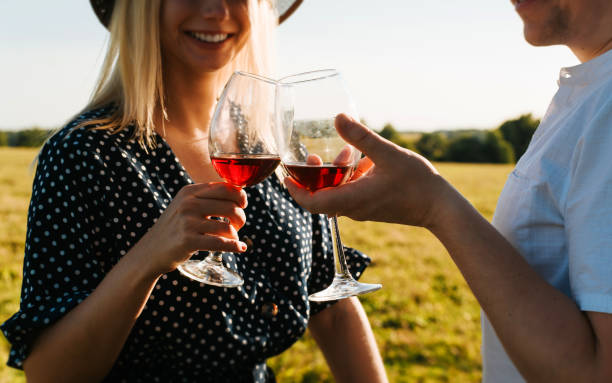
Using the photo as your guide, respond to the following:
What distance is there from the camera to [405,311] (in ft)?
28.2

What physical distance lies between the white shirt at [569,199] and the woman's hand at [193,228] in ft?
3.38

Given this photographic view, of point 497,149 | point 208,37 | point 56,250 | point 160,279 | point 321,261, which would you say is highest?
point 208,37

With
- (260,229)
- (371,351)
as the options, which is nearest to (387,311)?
(371,351)

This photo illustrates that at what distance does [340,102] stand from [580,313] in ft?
3.29

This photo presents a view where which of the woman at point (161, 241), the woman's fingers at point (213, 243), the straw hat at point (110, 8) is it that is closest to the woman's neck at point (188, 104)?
the woman at point (161, 241)

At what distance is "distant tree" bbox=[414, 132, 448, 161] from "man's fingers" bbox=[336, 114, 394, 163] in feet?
171

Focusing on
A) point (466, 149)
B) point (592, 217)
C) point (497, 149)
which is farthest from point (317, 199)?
point (497, 149)

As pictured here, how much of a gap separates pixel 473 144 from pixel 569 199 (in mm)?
60581

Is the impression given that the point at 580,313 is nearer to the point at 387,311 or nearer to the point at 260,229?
the point at 260,229

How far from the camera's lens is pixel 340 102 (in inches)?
70.0

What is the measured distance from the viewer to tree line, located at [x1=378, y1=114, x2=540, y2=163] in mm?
52438

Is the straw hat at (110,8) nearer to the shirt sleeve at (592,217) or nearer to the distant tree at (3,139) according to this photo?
the shirt sleeve at (592,217)

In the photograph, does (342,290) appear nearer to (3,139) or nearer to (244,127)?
(244,127)

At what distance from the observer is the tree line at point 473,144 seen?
52438 mm
